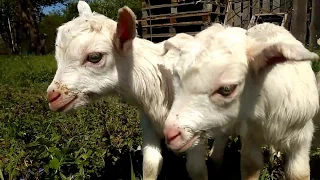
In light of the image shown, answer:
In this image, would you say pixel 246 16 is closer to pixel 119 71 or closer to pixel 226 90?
pixel 119 71

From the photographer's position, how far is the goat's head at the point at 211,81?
8.36ft

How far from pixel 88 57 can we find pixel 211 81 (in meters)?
1.05

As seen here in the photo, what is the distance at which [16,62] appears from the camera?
13898 millimetres

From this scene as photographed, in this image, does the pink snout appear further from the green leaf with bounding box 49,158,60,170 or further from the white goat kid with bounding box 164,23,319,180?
the white goat kid with bounding box 164,23,319,180

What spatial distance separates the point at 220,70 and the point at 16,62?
12.3m

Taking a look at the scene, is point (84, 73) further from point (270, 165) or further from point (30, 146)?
point (270, 165)

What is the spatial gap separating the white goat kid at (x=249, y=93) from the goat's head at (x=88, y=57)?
649mm

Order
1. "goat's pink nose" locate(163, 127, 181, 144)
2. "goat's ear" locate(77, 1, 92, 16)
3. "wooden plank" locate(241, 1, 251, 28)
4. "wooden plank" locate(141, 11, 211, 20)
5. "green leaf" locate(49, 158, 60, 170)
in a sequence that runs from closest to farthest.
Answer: "goat's pink nose" locate(163, 127, 181, 144) → "green leaf" locate(49, 158, 60, 170) → "goat's ear" locate(77, 1, 92, 16) → "wooden plank" locate(241, 1, 251, 28) → "wooden plank" locate(141, 11, 211, 20)

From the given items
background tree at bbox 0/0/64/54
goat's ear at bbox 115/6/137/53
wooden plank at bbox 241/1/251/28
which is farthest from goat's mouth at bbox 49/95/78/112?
background tree at bbox 0/0/64/54

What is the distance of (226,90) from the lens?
257cm

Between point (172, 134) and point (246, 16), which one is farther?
point (246, 16)

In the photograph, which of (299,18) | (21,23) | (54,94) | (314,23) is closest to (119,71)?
(54,94)

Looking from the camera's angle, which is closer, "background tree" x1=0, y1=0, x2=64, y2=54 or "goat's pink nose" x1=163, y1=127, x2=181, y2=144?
"goat's pink nose" x1=163, y1=127, x2=181, y2=144

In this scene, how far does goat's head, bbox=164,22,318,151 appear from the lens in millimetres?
2547
